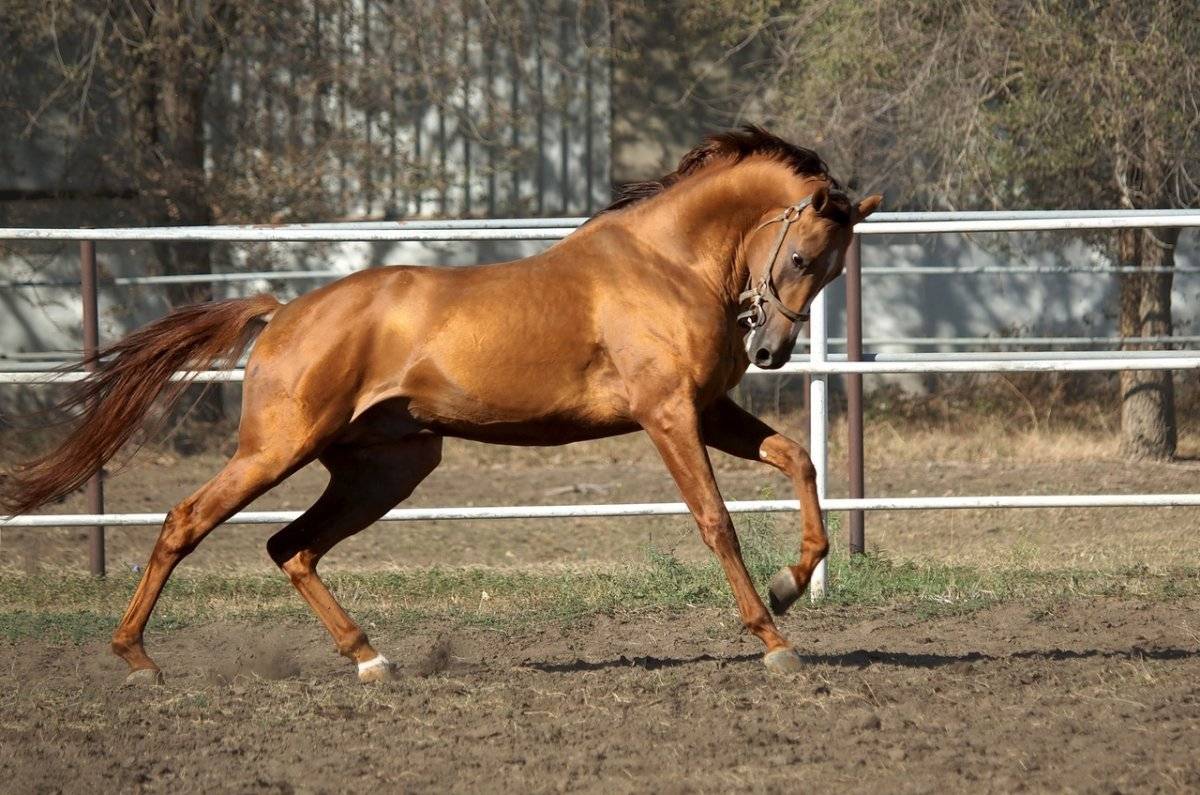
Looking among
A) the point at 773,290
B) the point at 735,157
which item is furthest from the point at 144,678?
the point at 735,157

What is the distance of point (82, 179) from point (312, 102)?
2.72m

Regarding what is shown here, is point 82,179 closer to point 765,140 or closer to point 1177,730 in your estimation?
point 765,140

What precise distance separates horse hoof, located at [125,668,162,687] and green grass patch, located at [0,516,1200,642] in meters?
1.03

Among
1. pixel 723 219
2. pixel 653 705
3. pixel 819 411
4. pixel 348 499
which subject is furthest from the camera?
pixel 819 411

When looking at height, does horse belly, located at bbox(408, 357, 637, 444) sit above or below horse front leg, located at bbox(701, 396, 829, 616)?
above

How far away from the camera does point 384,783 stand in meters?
3.68

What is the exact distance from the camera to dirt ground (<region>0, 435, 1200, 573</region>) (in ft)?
27.6

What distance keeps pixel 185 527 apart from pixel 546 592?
2186 millimetres

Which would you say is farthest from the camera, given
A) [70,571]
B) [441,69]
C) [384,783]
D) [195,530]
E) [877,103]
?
[441,69]

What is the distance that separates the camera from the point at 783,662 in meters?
4.76

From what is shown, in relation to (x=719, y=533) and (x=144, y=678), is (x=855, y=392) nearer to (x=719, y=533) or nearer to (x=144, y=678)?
(x=719, y=533)

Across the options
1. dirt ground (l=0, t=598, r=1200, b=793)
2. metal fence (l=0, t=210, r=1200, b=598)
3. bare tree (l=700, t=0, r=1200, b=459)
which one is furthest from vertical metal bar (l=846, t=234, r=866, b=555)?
bare tree (l=700, t=0, r=1200, b=459)

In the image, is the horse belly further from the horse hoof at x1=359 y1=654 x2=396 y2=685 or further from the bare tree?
the bare tree

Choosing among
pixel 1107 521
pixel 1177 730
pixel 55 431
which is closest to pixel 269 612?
pixel 1177 730
